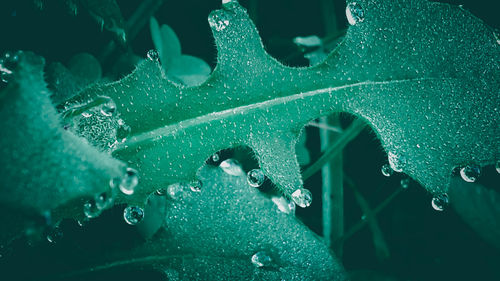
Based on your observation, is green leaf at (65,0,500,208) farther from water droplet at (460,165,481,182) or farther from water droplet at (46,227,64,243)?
water droplet at (46,227,64,243)

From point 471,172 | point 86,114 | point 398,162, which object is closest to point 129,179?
point 86,114

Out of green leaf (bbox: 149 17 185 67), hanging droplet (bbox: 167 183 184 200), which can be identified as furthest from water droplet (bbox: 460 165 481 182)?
green leaf (bbox: 149 17 185 67)

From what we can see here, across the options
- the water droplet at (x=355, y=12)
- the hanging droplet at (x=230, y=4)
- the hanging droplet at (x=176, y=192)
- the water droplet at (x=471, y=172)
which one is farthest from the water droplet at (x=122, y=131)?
the water droplet at (x=471, y=172)

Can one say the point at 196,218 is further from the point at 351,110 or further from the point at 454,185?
the point at 454,185

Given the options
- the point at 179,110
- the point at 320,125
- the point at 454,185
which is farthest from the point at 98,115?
the point at 454,185

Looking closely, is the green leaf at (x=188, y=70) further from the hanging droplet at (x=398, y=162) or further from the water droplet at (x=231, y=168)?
the hanging droplet at (x=398, y=162)

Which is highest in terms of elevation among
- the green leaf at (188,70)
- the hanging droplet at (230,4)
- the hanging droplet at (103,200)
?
the green leaf at (188,70)

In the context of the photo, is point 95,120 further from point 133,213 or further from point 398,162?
point 398,162
